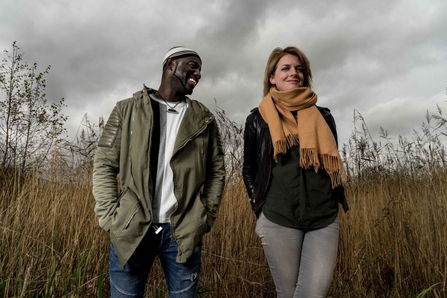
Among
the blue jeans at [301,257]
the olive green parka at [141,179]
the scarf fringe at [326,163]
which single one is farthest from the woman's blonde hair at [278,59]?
the blue jeans at [301,257]

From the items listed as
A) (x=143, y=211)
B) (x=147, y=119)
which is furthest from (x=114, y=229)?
(x=147, y=119)

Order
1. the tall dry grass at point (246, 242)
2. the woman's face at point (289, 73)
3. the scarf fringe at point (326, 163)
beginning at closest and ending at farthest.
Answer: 1. the scarf fringe at point (326, 163)
2. the woman's face at point (289, 73)
3. the tall dry grass at point (246, 242)

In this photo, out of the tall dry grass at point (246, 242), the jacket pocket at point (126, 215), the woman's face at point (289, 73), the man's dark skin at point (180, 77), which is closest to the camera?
the jacket pocket at point (126, 215)

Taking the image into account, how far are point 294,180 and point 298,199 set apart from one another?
0.10 metres

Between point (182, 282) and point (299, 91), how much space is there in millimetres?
1169

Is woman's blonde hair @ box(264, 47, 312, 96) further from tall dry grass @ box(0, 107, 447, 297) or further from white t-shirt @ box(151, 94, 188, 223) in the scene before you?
tall dry grass @ box(0, 107, 447, 297)

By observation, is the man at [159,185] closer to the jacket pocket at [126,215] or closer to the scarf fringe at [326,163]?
the jacket pocket at [126,215]

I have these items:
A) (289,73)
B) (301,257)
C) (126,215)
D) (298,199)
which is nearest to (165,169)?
(126,215)

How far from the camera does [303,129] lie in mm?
1792

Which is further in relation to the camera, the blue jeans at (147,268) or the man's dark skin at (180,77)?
the man's dark skin at (180,77)

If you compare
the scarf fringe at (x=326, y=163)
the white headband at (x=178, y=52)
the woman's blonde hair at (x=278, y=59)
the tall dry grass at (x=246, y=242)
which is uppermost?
the woman's blonde hair at (x=278, y=59)

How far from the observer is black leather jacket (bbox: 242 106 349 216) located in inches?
66.5

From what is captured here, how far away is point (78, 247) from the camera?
261 cm

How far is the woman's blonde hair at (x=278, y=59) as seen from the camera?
6.40 ft
